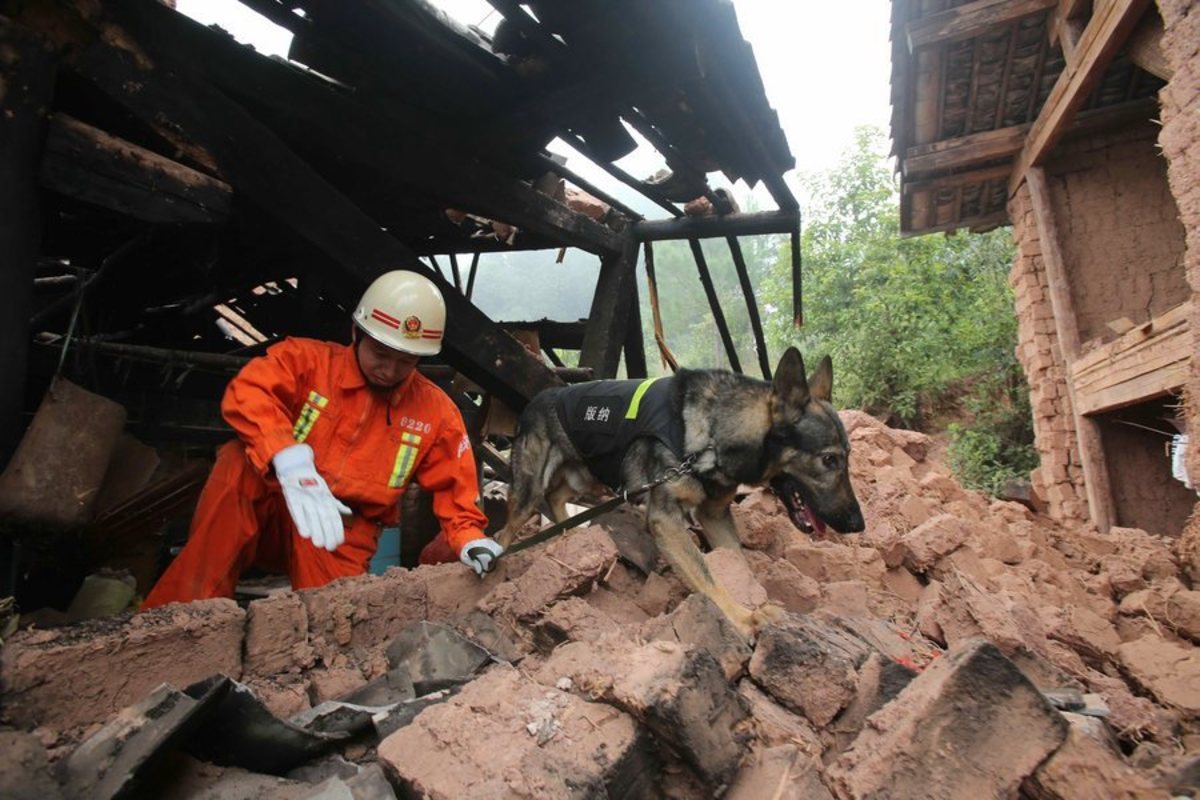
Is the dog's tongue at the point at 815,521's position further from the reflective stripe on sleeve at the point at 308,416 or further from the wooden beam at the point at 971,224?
the wooden beam at the point at 971,224

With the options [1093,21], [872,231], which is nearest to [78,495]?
[1093,21]

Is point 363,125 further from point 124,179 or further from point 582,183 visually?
point 582,183

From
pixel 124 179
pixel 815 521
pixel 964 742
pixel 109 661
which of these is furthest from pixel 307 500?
pixel 815 521

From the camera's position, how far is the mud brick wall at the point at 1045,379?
610 cm

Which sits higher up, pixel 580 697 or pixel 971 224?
pixel 971 224

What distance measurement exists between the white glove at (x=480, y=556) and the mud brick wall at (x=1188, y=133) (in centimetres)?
365

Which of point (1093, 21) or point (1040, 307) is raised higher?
point (1093, 21)

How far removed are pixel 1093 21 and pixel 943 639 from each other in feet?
16.7

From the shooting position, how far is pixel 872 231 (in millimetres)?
17672

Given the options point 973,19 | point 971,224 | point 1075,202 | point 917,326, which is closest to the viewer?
point 973,19

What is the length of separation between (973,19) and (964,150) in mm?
1548

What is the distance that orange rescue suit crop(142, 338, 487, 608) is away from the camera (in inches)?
117

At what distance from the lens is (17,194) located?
224 centimetres

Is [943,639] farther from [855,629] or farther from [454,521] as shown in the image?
[454,521]
